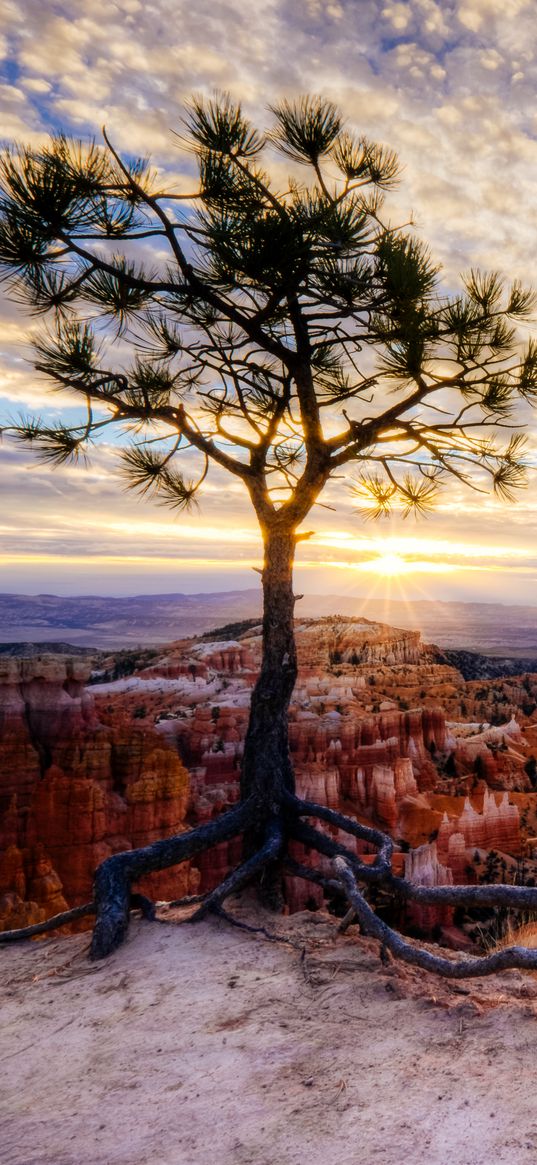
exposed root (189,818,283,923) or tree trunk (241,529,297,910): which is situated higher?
tree trunk (241,529,297,910)

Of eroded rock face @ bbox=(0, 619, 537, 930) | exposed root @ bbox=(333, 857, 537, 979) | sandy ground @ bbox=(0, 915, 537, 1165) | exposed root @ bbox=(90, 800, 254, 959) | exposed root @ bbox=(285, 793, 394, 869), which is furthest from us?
eroded rock face @ bbox=(0, 619, 537, 930)

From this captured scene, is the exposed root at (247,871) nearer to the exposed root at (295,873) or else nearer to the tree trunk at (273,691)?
the exposed root at (295,873)

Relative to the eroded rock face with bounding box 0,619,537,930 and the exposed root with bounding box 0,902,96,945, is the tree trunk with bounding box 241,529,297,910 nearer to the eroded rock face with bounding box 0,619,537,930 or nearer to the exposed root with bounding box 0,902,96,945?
the exposed root with bounding box 0,902,96,945

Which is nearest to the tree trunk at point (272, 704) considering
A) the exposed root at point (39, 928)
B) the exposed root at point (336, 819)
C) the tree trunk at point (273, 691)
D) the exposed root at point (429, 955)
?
the tree trunk at point (273, 691)

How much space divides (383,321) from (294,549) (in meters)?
1.98

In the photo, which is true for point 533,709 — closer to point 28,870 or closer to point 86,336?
point 28,870

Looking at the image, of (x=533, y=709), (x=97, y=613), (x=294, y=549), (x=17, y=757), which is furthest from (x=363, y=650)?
(x=97, y=613)

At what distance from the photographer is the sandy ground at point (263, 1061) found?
7.47 feet

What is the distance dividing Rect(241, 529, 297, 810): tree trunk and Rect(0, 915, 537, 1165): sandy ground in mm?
1543

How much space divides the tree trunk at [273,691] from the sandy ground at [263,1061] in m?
1.54

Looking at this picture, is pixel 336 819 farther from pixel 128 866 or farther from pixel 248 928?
pixel 128 866

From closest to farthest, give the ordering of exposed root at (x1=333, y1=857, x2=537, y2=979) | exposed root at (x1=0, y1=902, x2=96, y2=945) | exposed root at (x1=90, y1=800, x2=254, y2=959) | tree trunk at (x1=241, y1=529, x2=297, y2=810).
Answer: exposed root at (x1=333, y1=857, x2=537, y2=979) → exposed root at (x1=90, y1=800, x2=254, y2=959) → exposed root at (x1=0, y1=902, x2=96, y2=945) → tree trunk at (x1=241, y1=529, x2=297, y2=810)

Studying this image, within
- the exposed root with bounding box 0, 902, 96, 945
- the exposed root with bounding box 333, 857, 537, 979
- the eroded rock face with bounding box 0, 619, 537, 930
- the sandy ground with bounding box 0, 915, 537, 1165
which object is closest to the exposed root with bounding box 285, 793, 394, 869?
the exposed root with bounding box 333, 857, 537, 979

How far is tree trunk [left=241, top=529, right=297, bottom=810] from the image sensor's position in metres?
5.54
